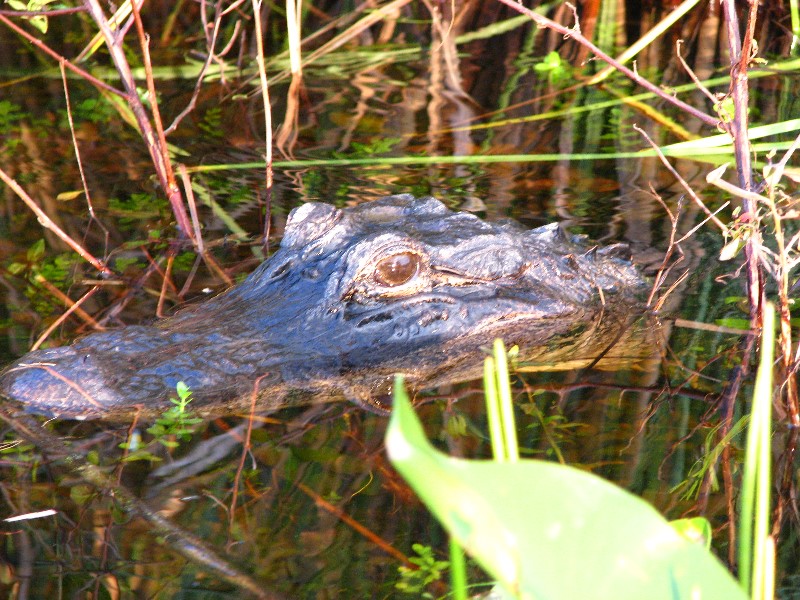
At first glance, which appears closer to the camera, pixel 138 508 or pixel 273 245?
pixel 138 508

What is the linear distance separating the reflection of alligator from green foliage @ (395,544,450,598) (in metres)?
0.87

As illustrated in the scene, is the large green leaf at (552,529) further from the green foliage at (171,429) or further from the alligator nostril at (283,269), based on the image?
the alligator nostril at (283,269)

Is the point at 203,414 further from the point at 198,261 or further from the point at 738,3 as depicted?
the point at 738,3

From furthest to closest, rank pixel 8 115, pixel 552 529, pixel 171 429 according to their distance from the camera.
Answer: pixel 8 115, pixel 171 429, pixel 552 529

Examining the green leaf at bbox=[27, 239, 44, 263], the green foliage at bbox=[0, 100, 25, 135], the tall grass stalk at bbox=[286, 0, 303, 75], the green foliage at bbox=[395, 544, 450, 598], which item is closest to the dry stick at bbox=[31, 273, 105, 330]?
the green leaf at bbox=[27, 239, 44, 263]

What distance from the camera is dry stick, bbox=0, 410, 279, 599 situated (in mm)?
2320

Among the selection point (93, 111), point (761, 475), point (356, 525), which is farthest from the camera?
point (93, 111)

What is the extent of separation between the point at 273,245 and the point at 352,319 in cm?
120

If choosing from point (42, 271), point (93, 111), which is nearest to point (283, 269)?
point (42, 271)

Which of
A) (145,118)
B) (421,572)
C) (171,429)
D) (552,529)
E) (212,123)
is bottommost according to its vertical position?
(421,572)

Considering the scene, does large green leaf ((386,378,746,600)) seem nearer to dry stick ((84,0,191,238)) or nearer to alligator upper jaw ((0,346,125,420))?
alligator upper jaw ((0,346,125,420))

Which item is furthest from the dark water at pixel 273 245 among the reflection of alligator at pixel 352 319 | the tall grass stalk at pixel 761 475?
the tall grass stalk at pixel 761 475

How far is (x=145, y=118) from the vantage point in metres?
4.57

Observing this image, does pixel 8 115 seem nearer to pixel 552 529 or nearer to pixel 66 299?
pixel 66 299
